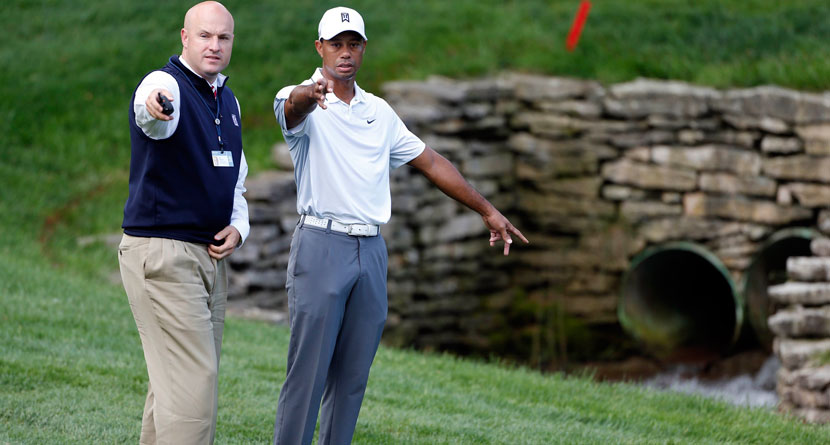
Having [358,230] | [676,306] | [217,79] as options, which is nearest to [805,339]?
[676,306]

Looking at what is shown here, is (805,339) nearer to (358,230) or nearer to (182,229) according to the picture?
(358,230)

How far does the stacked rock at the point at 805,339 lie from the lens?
21.1 ft

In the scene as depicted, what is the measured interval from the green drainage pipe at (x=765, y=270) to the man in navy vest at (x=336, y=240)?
6.84 meters

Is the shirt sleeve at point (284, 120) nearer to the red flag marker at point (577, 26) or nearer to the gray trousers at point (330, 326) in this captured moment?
the gray trousers at point (330, 326)

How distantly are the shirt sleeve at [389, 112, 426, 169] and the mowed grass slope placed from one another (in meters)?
1.66

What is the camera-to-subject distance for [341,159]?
12.2 feet

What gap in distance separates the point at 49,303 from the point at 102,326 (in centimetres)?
55

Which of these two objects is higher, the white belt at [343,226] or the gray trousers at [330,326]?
the white belt at [343,226]

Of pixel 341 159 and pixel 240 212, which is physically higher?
pixel 341 159

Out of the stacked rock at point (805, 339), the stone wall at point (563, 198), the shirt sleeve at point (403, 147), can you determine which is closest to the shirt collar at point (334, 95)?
the shirt sleeve at point (403, 147)

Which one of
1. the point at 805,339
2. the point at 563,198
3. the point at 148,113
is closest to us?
the point at 148,113

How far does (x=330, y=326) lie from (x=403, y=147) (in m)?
0.77

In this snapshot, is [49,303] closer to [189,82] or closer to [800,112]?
[189,82]

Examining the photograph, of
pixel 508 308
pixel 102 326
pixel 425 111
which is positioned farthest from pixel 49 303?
pixel 508 308
